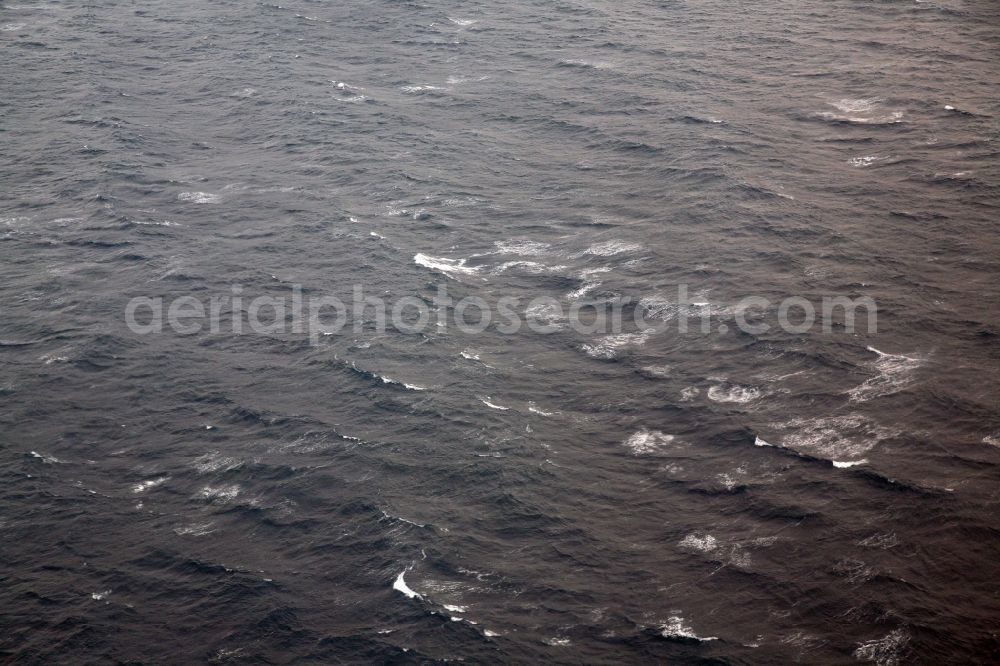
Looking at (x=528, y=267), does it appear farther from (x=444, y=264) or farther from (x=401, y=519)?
(x=401, y=519)

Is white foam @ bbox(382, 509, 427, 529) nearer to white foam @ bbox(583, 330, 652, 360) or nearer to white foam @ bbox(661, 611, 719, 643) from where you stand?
white foam @ bbox(661, 611, 719, 643)

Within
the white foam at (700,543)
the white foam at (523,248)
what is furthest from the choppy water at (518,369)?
the white foam at (523,248)

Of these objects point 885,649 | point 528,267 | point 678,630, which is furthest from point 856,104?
point 678,630

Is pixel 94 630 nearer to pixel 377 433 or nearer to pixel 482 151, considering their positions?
pixel 377 433

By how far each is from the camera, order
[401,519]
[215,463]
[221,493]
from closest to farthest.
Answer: [401,519]
[221,493]
[215,463]

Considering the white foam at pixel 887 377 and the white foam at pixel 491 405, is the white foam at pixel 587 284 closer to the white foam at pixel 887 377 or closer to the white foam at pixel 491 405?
the white foam at pixel 491 405
